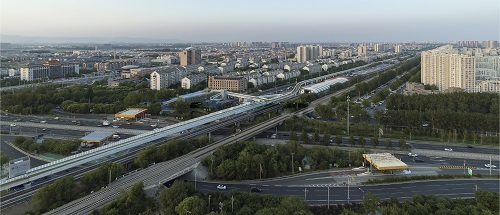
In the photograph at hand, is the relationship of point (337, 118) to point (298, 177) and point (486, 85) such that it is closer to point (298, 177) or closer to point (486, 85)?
point (298, 177)

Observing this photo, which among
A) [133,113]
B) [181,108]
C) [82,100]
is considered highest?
[82,100]

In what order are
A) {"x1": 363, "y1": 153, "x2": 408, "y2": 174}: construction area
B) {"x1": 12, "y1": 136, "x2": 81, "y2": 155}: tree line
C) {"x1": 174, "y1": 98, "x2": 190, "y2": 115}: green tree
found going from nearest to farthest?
{"x1": 363, "y1": 153, "x2": 408, "y2": 174}: construction area, {"x1": 12, "y1": 136, "x2": 81, "y2": 155}: tree line, {"x1": 174, "y1": 98, "x2": 190, "y2": 115}: green tree

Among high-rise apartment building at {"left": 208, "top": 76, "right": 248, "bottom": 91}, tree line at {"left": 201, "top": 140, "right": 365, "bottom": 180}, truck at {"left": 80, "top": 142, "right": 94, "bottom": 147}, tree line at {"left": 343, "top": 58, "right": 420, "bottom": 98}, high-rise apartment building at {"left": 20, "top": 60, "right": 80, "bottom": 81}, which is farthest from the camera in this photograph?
high-rise apartment building at {"left": 20, "top": 60, "right": 80, "bottom": 81}

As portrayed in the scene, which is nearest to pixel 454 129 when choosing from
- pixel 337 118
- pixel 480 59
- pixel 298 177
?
pixel 337 118

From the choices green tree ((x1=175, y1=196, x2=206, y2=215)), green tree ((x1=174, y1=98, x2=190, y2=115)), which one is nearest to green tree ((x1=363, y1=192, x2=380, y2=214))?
green tree ((x1=175, y1=196, x2=206, y2=215))

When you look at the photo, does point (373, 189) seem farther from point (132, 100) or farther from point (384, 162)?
point (132, 100)

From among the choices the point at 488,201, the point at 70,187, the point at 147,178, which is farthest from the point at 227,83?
the point at 488,201

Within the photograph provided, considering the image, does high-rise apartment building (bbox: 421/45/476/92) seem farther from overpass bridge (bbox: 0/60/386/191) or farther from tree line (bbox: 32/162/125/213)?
tree line (bbox: 32/162/125/213)

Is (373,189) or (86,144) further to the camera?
(86,144)
